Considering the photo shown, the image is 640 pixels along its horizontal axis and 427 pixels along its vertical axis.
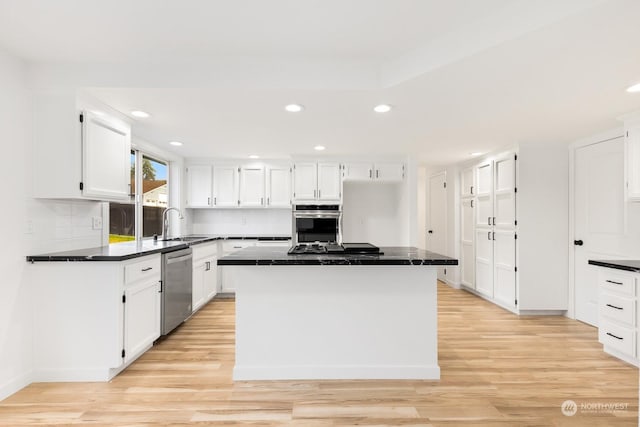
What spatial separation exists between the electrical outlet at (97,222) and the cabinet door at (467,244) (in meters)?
4.92

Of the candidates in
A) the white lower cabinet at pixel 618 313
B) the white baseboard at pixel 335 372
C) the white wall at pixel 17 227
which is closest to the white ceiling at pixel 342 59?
the white wall at pixel 17 227

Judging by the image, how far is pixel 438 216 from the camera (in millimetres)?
6418

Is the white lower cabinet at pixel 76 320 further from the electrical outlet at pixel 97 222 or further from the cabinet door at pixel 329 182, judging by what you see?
the cabinet door at pixel 329 182

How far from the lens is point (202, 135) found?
12.7 ft

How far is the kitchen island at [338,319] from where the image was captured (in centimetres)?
253

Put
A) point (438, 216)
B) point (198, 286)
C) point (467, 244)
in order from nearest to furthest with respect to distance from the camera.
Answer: point (198, 286) < point (467, 244) < point (438, 216)

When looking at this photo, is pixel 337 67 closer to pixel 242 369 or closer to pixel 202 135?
pixel 202 135

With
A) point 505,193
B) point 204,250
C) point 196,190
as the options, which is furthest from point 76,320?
point 505,193

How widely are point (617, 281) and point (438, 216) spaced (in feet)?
11.9

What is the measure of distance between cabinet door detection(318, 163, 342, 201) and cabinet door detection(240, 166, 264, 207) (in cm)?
97

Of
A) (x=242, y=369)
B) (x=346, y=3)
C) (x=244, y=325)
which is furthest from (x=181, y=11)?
(x=242, y=369)

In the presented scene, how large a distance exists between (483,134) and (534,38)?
217 centimetres

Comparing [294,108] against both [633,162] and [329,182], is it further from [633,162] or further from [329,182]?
[633,162]

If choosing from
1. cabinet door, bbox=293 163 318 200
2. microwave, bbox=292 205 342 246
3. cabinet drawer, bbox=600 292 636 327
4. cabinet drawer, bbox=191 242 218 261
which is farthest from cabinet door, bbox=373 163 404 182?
cabinet drawer, bbox=600 292 636 327
